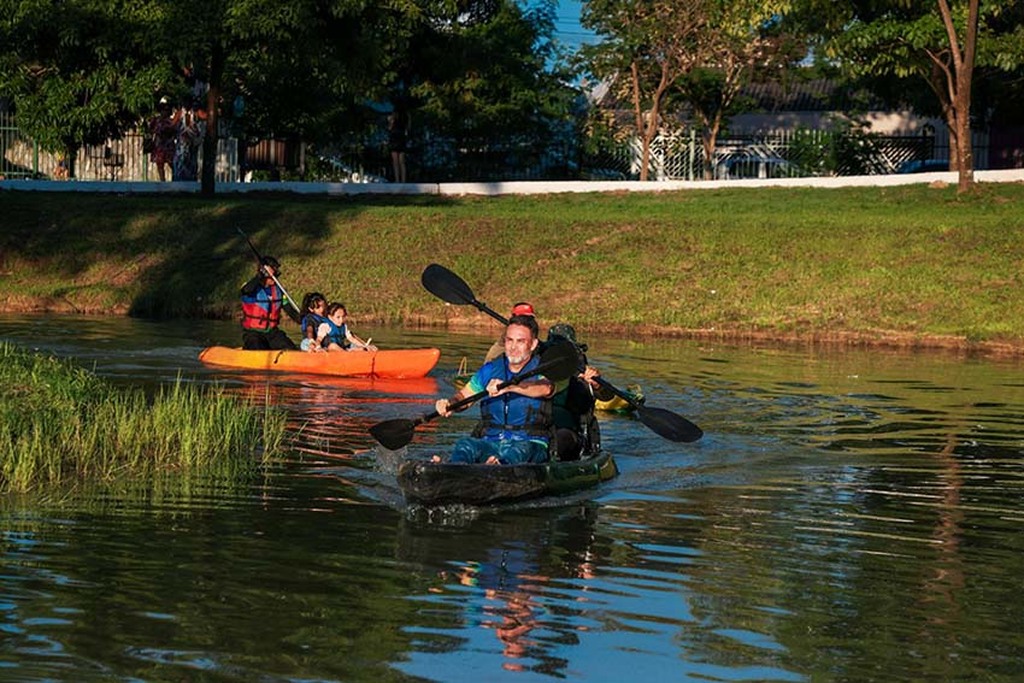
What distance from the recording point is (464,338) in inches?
1262

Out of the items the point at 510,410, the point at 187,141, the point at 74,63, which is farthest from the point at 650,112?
the point at 510,410

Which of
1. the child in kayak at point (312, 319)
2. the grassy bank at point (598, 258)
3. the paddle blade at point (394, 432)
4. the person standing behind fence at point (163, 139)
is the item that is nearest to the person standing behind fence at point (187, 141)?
the person standing behind fence at point (163, 139)

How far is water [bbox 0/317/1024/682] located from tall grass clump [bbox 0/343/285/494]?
441mm

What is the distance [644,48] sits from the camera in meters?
54.0

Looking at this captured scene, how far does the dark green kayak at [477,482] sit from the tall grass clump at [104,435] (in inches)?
94.1

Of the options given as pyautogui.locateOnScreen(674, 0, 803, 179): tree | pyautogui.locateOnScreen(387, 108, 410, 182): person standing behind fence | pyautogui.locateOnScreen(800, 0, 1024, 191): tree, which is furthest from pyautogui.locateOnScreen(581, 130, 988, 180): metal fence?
pyautogui.locateOnScreen(800, 0, 1024, 191): tree

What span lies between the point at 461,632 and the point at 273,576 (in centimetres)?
164

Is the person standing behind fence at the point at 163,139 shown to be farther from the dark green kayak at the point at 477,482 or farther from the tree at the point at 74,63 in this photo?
the dark green kayak at the point at 477,482

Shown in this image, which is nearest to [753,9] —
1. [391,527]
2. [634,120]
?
[634,120]

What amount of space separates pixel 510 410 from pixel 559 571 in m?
3.44

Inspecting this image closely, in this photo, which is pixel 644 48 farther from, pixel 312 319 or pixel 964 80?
pixel 312 319

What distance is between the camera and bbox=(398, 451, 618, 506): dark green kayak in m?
13.7

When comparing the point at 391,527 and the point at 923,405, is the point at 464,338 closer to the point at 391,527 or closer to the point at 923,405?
the point at 923,405

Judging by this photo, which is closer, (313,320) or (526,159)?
(313,320)
